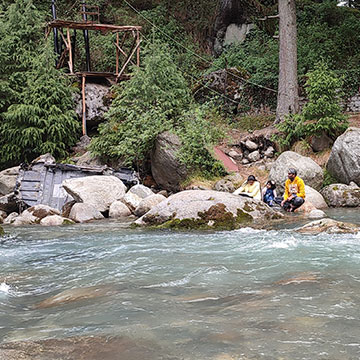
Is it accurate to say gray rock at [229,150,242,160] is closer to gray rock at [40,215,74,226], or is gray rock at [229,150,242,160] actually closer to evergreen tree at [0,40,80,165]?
evergreen tree at [0,40,80,165]

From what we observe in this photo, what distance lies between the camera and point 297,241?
6457mm

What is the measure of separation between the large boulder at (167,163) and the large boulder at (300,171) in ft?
9.60

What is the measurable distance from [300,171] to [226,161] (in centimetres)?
Answer: 301

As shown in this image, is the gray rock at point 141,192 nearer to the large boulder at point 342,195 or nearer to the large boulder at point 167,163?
the large boulder at point 167,163

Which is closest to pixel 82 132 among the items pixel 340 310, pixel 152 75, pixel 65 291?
pixel 152 75

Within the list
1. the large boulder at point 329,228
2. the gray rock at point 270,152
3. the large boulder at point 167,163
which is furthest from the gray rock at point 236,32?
the large boulder at point 329,228

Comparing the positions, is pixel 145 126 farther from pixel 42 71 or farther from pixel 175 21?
pixel 175 21

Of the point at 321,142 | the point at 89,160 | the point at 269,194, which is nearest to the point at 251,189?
the point at 269,194

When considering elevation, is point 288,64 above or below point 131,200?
above

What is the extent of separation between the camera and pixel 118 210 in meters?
11.9

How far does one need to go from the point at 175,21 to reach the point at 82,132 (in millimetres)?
11080

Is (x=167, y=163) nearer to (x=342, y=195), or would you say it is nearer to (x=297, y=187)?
(x=297, y=187)

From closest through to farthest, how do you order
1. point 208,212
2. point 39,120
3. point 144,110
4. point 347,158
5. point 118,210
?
point 208,212 < point 118,210 < point 347,158 < point 144,110 < point 39,120

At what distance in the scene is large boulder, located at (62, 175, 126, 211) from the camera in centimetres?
1214
